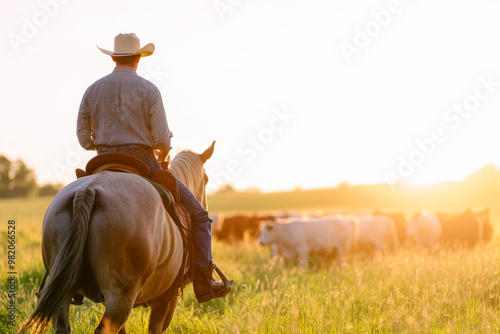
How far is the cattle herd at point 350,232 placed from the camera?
16.5m

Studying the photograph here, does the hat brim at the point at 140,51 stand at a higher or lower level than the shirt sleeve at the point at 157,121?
higher

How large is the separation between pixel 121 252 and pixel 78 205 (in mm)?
404

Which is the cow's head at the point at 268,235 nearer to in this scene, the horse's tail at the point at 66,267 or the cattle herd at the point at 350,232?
the cattle herd at the point at 350,232

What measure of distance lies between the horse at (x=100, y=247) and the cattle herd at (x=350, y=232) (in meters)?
11.5

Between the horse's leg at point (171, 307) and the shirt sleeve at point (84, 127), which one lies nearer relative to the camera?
the shirt sleeve at point (84, 127)

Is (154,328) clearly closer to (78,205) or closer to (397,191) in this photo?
(78,205)

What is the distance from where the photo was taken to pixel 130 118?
4160mm

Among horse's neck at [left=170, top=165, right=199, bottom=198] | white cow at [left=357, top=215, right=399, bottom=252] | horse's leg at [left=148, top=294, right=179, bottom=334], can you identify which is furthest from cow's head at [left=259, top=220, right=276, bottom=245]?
horse's leg at [left=148, top=294, right=179, bottom=334]

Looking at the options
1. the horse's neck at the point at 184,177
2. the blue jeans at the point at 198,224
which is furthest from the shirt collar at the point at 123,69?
the horse's neck at the point at 184,177

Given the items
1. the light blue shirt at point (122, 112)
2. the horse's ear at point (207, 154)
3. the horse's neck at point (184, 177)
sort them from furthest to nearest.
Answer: the horse's ear at point (207, 154), the horse's neck at point (184, 177), the light blue shirt at point (122, 112)

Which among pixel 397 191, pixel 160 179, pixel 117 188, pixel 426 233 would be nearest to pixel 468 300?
pixel 160 179

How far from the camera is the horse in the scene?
10.7ft

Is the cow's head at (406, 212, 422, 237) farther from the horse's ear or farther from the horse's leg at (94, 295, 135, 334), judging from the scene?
the horse's leg at (94, 295, 135, 334)

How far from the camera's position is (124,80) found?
13.7 ft
